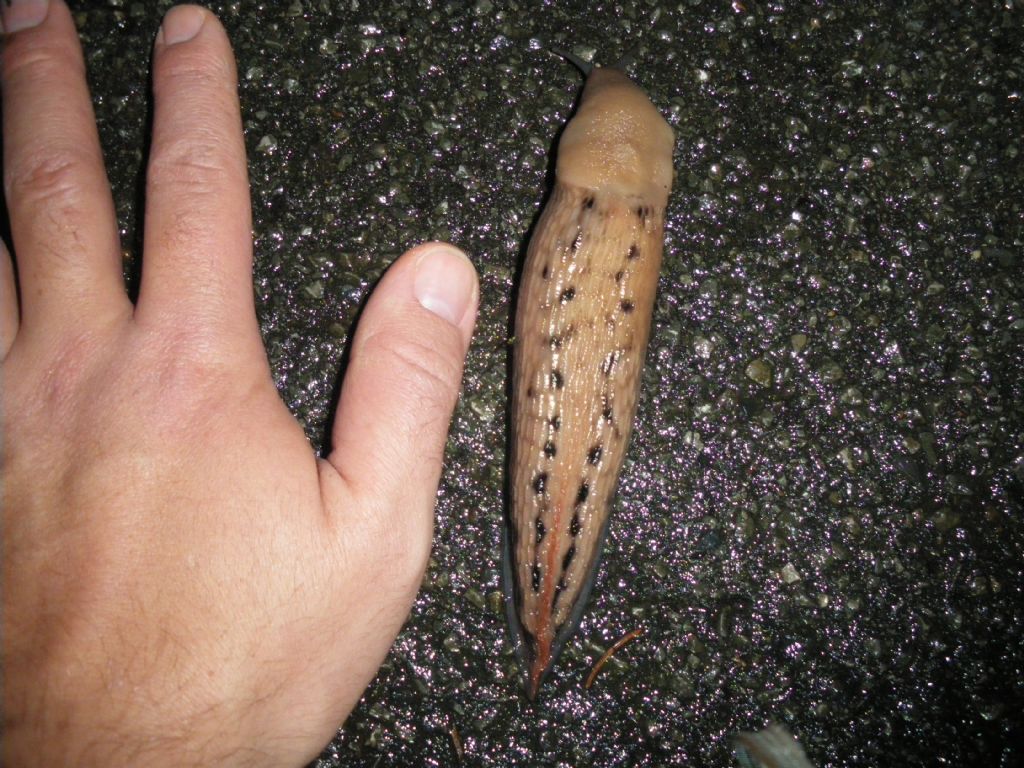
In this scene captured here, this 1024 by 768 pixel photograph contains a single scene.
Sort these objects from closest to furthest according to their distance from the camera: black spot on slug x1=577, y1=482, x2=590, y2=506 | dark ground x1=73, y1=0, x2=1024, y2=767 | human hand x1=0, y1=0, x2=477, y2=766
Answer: human hand x1=0, y1=0, x2=477, y2=766 < black spot on slug x1=577, y1=482, x2=590, y2=506 < dark ground x1=73, y1=0, x2=1024, y2=767

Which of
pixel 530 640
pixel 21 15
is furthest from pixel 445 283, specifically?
pixel 21 15

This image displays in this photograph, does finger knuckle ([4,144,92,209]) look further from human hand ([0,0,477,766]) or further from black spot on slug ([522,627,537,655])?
black spot on slug ([522,627,537,655])

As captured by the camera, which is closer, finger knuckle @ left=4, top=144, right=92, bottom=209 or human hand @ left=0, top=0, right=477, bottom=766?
human hand @ left=0, top=0, right=477, bottom=766

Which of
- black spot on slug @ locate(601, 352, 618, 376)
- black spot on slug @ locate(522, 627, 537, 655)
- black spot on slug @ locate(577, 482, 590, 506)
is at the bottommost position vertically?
black spot on slug @ locate(522, 627, 537, 655)

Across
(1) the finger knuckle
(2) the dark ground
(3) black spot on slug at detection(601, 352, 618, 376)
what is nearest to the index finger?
(1) the finger knuckle

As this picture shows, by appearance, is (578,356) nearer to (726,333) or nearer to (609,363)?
(609,363)

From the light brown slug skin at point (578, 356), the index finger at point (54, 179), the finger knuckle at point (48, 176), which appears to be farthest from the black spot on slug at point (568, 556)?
the finger knuckle at point (48, 176)

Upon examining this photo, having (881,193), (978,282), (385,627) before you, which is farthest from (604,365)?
(978,282)
